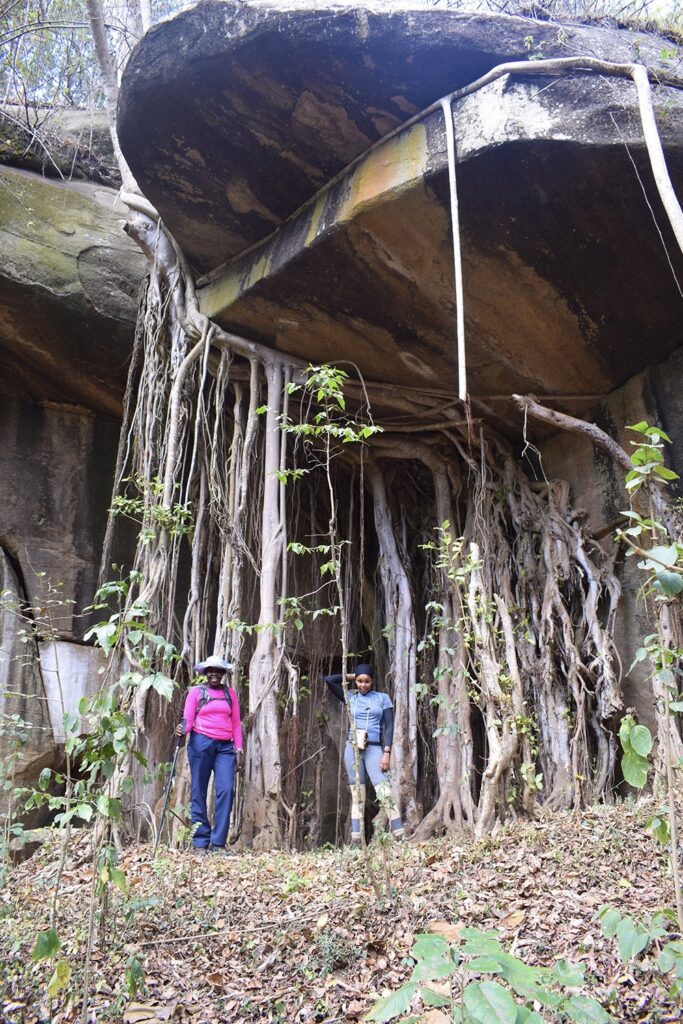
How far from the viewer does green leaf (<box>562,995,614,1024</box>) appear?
50.1 inches

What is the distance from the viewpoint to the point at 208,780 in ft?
13.0

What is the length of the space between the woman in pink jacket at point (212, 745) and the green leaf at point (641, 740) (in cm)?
266

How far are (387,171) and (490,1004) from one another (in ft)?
12.3

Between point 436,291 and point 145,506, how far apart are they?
2119 mm

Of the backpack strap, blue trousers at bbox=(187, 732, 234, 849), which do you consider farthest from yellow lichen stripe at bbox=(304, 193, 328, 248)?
blue trousers at bbox=(187, 732, 234, 849)

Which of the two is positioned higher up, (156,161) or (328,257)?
(156,161)

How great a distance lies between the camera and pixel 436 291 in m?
4.34

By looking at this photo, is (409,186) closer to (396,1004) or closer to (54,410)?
(54,410)

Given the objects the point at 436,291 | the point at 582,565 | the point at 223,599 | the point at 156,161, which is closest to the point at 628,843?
the point at 582,565

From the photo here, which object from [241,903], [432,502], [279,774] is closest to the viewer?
[241,903]

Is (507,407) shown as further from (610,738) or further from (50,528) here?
(50,528)

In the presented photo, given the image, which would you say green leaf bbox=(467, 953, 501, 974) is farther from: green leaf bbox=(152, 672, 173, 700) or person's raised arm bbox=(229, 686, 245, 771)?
person's raised arm bbox=(229, 686, 245, 771)

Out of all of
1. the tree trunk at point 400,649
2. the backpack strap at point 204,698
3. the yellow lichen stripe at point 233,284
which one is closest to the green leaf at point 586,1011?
the backpack strap at point 204,698

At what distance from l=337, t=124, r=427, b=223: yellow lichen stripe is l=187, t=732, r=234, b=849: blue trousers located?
2.83 metres
